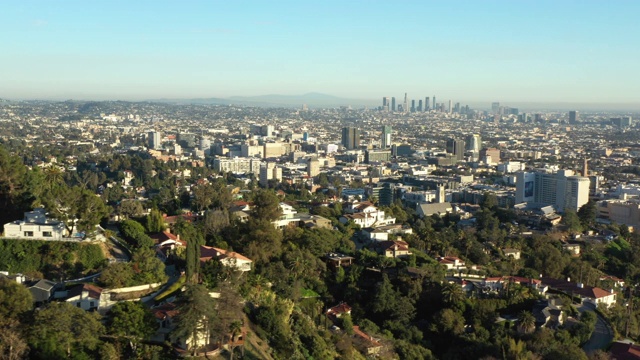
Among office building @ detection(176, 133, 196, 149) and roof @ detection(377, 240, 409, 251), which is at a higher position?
roof @ detection(377, 240, 409, 251)

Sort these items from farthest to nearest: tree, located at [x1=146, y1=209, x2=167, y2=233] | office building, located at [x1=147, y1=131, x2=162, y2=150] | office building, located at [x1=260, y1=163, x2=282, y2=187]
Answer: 1. office building, located at [x1=147, y1=131, x2=162, y2=150]
2. office building, located at [x1=260, y1=163, x2=282, y2=187]
3. tree, located at [x1=146, y1=209, x2=167, y2=233]

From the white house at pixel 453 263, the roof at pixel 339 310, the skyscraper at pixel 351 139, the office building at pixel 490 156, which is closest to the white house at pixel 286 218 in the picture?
the white house at pixel 453 263

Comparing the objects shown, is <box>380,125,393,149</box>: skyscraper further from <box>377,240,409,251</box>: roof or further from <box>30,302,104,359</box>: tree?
<box>30,302,104,359</box>: tree

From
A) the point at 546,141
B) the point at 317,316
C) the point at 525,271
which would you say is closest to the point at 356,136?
the point at 546,141

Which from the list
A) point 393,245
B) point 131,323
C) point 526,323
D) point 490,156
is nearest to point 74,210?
point 131,323

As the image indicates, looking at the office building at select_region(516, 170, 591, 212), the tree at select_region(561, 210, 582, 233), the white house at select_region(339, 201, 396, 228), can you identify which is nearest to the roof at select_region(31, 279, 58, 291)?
the white house at select_region(339, 201, 396, 228)

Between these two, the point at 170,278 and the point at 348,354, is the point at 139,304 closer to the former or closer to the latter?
the point at 170,278
